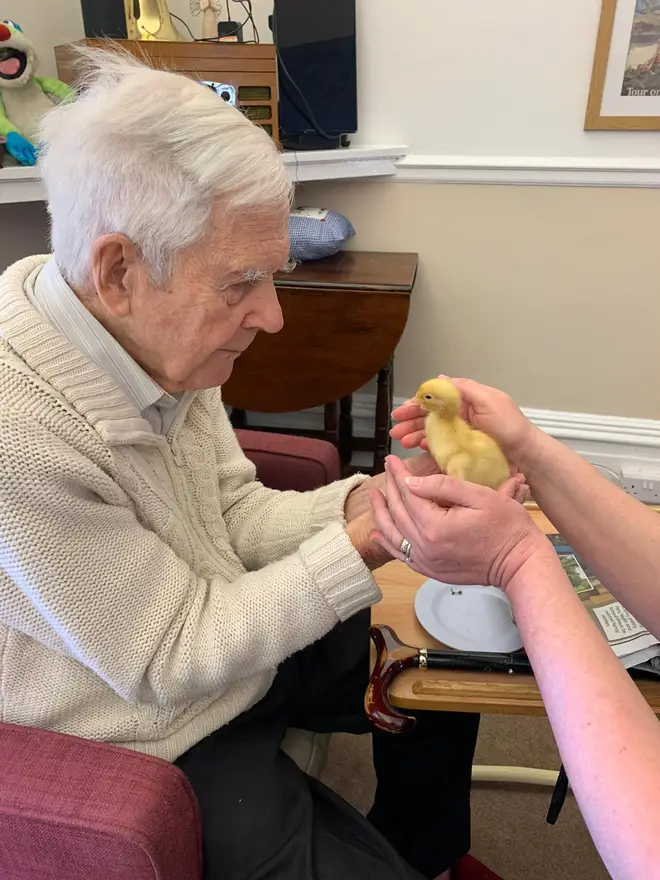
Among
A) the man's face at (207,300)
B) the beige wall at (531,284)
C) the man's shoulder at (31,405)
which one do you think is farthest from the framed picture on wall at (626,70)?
the man's shoulder at (31,405)

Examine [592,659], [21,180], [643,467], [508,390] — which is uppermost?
[21,180]

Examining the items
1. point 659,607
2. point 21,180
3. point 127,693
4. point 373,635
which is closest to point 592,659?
point 659,607

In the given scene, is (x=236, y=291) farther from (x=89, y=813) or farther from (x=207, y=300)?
(x=89, y=813)

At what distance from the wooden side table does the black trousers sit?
108 centimetres

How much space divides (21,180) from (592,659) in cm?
184

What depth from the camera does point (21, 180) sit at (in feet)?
6.14

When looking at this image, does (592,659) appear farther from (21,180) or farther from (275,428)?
(275,428)

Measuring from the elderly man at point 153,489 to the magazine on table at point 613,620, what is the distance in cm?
37

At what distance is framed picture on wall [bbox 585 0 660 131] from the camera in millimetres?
2201

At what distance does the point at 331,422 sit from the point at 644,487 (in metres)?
1.30

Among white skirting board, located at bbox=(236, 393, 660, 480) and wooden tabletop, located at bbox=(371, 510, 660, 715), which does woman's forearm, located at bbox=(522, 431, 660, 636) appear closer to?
wooden tabletop, located at bbox=(371, 510, 660, 715)

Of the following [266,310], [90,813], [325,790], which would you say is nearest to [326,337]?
[266,310]

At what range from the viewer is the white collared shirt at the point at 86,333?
96 cm

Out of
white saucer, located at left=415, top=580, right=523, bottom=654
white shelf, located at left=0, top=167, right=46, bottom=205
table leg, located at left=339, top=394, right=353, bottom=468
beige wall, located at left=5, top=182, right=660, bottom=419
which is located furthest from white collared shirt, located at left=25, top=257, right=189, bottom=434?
table leg, located at left=339, top=394, right=353, bottom=468
